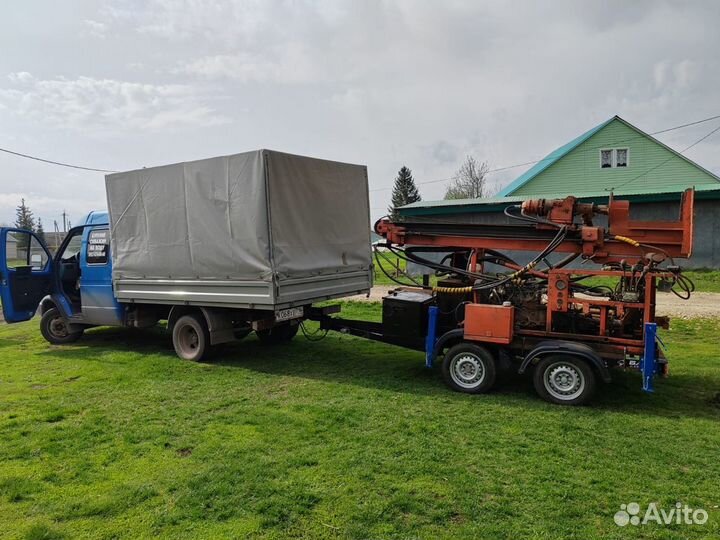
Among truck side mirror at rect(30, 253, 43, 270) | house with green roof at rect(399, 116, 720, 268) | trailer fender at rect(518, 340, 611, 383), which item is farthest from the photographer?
house with green roof at rect(399, 116, 720, 268)

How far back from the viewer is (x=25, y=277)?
933 cm

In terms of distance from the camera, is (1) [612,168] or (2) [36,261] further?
(1) [612,168]

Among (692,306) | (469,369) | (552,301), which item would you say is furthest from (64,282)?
(692,306)

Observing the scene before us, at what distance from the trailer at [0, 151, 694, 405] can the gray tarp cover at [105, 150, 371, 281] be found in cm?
3

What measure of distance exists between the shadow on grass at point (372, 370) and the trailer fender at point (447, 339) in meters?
0.49

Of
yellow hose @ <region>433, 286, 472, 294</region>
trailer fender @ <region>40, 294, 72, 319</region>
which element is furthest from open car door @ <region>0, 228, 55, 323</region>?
yellow hose @ <region>433, 286, 472, 294</region>

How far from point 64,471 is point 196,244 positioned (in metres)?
3.86

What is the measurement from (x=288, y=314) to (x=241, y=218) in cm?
152

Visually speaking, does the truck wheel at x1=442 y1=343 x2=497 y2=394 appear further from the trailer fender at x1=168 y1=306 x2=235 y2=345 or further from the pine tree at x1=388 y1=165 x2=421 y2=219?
the pine tree at x1=388 y1=165 x2=421 y2=219

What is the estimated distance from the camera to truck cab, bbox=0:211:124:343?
8867mm

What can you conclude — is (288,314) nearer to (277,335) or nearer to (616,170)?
(277,335)

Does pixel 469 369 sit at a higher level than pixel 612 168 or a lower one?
lower

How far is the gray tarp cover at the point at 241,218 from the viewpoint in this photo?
6758 mm

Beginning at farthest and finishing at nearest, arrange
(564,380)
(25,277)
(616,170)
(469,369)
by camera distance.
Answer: (616,170), (25,277), (469,369), (564,380)
